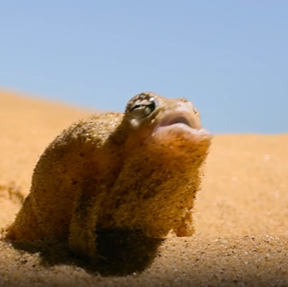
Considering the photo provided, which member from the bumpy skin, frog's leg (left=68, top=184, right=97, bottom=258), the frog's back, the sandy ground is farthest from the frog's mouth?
the sandy ground

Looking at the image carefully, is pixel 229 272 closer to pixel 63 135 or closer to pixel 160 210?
pixel 160 210

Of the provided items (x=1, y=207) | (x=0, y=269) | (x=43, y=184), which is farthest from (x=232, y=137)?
(x=0, y=269)

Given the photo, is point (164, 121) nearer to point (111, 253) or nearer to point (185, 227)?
point (111, 253)

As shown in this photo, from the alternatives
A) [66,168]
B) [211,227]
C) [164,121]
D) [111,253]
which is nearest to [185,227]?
[111,253]

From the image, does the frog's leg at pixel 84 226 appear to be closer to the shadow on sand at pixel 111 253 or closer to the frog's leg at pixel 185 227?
the shadow on sand at pixel 111 253

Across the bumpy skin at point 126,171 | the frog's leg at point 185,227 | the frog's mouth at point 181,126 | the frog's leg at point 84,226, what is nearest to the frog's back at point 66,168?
the bumpy skin at point 126,171

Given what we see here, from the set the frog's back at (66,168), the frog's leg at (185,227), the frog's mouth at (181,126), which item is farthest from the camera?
the frog's leg at (185,227)

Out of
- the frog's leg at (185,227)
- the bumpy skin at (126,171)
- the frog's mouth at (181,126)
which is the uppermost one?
the frog's mouth at (181,126)

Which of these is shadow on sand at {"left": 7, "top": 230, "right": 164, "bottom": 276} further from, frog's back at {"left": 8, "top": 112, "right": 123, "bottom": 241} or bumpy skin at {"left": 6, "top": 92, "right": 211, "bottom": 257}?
frog's back at {"left": 8, "top": 112, "right": 123, "bottom": 241}
